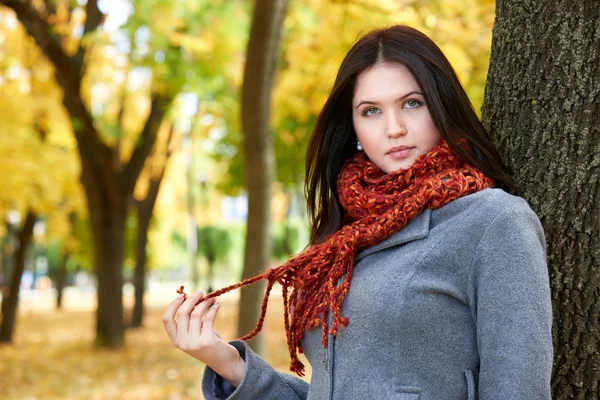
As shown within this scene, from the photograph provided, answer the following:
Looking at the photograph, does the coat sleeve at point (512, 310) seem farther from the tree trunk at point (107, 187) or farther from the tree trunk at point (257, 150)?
the tree trunk at point (107, 187)

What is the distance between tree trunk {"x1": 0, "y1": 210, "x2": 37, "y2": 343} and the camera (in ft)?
49.3

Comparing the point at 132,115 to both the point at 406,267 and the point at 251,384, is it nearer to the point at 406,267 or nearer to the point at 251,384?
the point at 251,384

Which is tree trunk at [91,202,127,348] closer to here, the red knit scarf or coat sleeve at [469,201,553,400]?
the red knit scarf

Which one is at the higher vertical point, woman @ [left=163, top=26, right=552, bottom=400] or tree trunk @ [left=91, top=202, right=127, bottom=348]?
woman @ [left=163, top=26, right=552, bottom=400]

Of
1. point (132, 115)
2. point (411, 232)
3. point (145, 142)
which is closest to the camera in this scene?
point (411, 232)

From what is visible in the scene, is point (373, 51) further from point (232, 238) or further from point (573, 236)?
point (232, 238)

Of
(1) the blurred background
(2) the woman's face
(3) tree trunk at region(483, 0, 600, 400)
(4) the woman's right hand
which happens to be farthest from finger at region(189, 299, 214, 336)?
(1) the blurred background

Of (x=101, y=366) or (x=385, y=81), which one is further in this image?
(x=101, y=366)

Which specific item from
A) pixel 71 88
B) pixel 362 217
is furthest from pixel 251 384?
pixel 71 88

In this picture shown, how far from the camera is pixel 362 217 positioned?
80.5 inches

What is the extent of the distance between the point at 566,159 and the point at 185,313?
1144mm

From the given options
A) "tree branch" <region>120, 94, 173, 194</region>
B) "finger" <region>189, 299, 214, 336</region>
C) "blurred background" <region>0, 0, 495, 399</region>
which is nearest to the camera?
"finger" <region>189, 299, 214, 336</region>

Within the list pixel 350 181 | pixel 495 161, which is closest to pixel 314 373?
pixel 350 181

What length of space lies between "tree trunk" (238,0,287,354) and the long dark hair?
3.79 m
